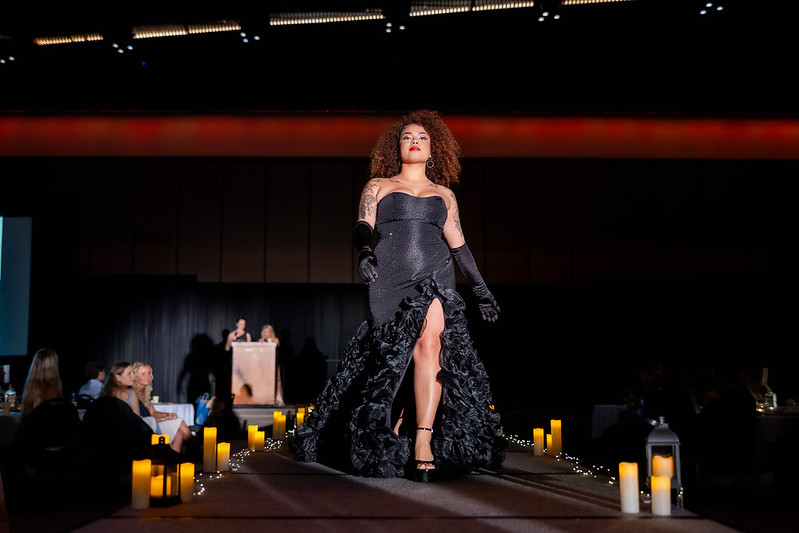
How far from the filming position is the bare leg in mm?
3059

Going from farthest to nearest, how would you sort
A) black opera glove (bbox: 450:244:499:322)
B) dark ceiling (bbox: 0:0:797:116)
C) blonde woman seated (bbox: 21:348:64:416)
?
1. dark ceiling (bbox: 0:0:797:116)
2. blonde woman seated (bbox: 21:348:64:416)
3. black opera glove (bbox: 450:244:499:322)

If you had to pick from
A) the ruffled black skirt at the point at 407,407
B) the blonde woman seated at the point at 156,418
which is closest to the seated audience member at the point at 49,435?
the blonde woman seated at the point at 156,418

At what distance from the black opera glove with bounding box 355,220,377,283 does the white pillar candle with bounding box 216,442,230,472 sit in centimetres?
98

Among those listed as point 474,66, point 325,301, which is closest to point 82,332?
point 325,301

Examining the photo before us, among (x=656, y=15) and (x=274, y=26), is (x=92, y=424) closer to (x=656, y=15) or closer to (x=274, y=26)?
(x=274, y=26)

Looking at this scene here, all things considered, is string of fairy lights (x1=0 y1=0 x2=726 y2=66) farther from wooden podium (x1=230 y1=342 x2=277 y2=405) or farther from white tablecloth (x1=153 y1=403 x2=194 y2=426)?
white tablecloth (x1=153 y1=403 x2=194 y2=426)

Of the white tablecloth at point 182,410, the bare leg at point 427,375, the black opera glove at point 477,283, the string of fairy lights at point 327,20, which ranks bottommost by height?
the white tablecloth at point 182,410

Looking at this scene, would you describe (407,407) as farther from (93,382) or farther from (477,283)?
(93,382)

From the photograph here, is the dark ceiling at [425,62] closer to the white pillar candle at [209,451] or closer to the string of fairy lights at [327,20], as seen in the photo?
the string of fairy lights at [327,20]

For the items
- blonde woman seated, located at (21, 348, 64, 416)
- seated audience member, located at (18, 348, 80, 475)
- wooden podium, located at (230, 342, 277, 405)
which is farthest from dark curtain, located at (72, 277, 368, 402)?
seated audience member, located at (18, 348, 80, 475)

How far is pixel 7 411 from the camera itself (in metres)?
6.31

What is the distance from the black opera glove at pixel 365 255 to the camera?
10.8 ft

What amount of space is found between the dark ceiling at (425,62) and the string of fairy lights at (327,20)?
0.20 feet

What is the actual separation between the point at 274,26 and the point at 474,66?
118 inches
